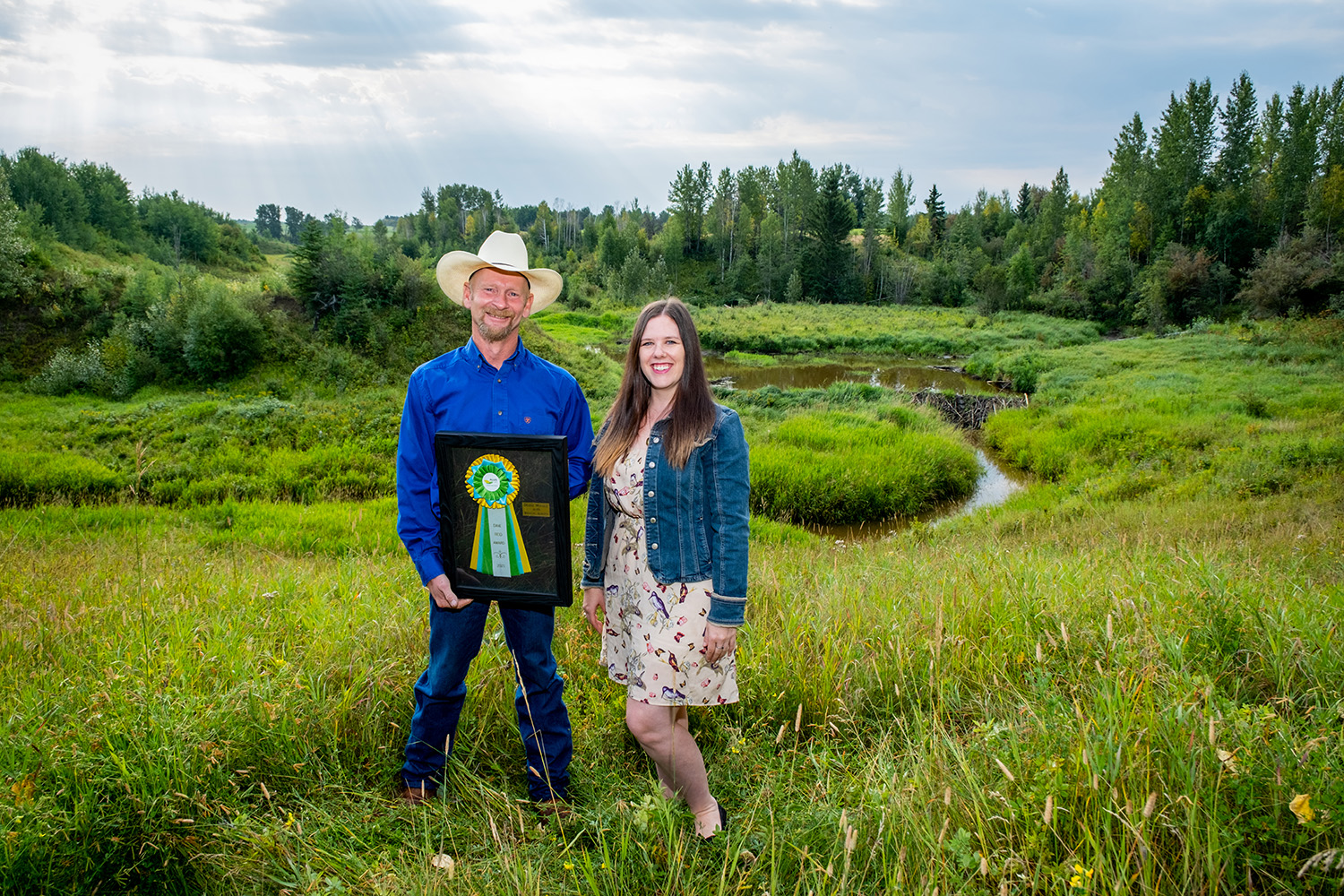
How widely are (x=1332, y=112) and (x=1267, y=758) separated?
2509 inches

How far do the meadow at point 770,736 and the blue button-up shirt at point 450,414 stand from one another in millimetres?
980

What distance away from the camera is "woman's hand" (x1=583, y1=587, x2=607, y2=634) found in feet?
10.2

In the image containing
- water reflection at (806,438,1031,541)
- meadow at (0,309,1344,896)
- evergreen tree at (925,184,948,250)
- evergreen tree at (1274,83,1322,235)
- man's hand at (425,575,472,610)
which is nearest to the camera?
meadow at (0,309,1344,896)

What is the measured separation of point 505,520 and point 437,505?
0.41 metres

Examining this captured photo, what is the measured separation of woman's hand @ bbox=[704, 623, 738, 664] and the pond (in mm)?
26712

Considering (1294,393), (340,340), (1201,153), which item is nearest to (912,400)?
(1294,393)

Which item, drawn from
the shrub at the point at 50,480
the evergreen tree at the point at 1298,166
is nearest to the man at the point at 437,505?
the shrub at the point at 50,480

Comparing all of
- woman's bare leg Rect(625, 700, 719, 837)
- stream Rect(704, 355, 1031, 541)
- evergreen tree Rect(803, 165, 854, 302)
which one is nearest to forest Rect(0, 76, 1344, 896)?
woman's bare leg Rect(625, 700, 719, 837)

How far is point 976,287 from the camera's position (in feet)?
209

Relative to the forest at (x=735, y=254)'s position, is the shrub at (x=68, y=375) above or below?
below

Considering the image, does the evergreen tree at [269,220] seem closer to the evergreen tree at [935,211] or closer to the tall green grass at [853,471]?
the evergreen tree at [935,211]

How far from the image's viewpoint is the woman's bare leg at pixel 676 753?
2742 millimetres

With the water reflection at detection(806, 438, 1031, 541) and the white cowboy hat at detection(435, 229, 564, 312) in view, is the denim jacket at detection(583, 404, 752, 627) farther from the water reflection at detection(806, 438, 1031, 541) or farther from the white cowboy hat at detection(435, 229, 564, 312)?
the water reflection at detection(806, 438, 1031, 541)

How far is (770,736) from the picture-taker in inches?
137
